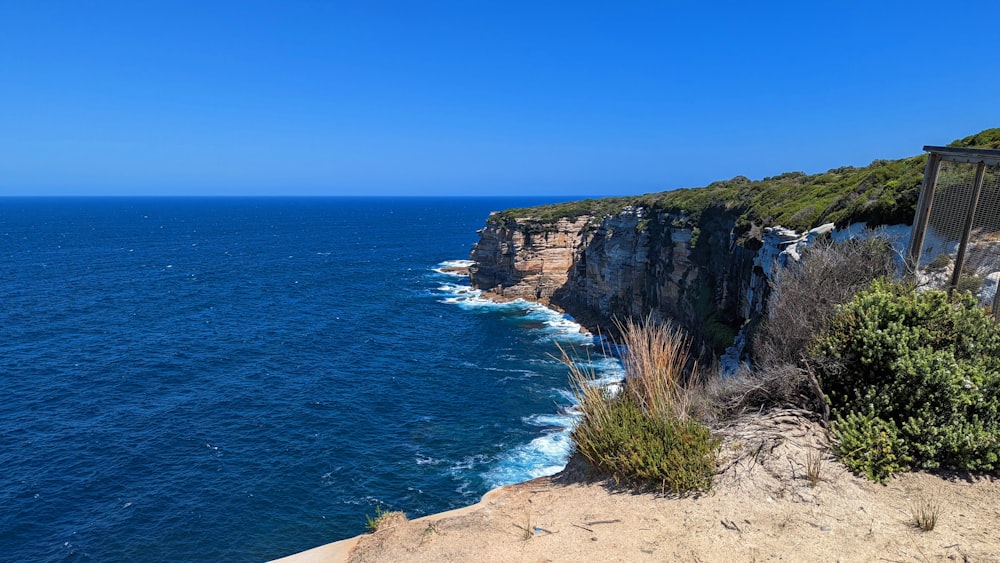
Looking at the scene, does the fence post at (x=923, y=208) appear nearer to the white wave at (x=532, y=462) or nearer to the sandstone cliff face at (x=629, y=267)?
the sandstone cliff face at (x=629, y=267)

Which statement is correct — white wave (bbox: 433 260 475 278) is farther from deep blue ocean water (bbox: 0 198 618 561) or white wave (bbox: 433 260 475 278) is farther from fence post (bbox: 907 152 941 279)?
fence post (bbox: 907 152 941 279)

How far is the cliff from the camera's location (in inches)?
784

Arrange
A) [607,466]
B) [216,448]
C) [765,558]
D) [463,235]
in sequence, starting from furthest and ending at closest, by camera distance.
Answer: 1. [463,235]
2. [216,448]
3. [607,466]
4. [765,558]

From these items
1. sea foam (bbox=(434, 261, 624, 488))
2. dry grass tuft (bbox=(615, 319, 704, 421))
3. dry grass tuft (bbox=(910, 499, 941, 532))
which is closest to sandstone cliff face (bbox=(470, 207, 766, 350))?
sea foam (bbox=(434, 261, 624, 488))

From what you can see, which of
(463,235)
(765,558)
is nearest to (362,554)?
(765,558)

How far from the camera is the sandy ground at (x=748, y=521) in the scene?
21.5 ft

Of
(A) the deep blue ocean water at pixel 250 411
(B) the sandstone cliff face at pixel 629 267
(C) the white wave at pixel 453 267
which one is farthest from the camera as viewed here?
(C) the white wave at pixel 453 267

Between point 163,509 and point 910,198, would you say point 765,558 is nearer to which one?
point 910,198

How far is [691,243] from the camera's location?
4097 centimetres

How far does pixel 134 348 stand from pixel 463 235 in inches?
3979

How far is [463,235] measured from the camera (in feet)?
A: 453

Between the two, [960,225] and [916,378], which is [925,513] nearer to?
[916,378]

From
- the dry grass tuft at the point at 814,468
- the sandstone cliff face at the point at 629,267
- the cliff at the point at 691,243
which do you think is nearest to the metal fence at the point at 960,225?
the cliff at the point at 691,243

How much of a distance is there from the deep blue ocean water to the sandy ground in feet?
45.1
